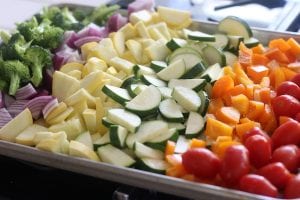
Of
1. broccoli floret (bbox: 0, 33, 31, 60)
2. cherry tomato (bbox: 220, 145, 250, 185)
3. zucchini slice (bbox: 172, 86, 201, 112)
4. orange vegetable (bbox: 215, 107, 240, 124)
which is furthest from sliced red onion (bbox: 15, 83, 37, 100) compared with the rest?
cherry tomato (bbox: 220, 145, 250, 185)

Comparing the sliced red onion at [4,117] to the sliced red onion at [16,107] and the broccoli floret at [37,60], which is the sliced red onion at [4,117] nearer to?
the sliced red onion at [16,107]

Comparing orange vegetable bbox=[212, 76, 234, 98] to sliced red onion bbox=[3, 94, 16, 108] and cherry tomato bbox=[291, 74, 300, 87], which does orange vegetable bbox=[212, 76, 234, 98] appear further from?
sliced red onion bbox=[3, 94, 16, 108]

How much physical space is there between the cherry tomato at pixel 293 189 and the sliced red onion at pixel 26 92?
0.65m

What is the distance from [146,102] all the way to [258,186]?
36 centimetres

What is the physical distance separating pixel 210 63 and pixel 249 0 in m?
0.49

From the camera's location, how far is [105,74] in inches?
53.0

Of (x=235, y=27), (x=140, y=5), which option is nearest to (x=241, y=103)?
(x=235, y=27)

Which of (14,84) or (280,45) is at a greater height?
(280,45)

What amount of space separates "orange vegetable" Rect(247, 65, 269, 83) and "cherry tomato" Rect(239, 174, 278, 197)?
1.38ft

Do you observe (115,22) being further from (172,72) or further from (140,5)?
(172,72)

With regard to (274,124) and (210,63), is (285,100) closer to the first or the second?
(274,124)

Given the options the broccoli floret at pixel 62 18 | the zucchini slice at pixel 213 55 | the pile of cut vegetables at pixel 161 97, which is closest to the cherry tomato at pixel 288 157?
the pile of cut vegetables at pixel 161 97

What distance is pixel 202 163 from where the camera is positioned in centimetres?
100

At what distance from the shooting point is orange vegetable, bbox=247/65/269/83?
1.34 meters
